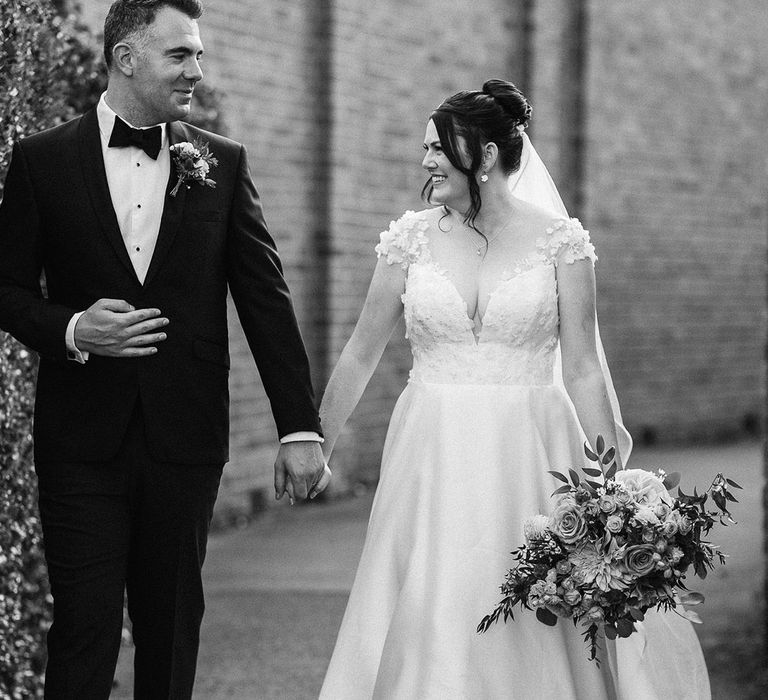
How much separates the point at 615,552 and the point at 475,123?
140 centimetres

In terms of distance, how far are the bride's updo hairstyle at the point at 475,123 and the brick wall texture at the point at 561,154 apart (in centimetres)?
385

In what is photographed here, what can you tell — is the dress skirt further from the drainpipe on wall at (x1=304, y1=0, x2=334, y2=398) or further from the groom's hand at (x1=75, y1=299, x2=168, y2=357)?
the drainpipe on wall at (x1=304, y1=0, x2=334, y2=398)

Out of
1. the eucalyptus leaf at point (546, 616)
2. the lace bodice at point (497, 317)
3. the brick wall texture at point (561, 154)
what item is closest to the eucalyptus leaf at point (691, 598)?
the eucalyptus leaf at point (546, 616)

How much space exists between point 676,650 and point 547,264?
1384 mm

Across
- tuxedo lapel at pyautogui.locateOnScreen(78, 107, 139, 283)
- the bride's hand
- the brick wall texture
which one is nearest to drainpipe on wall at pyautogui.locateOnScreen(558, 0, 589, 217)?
the brick wall texture

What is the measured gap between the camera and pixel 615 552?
3932 mm

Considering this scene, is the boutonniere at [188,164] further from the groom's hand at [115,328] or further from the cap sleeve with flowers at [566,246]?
the cap sleeve with flowers at [566,246]

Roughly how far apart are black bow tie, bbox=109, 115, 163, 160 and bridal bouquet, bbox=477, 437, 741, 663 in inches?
57.8

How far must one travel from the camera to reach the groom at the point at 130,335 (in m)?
3.89

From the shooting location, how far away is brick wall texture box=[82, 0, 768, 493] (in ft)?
32.1

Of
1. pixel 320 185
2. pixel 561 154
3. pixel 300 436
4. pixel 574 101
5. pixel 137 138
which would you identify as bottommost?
pixel 300 436

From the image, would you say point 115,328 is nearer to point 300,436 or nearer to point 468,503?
point 300,436

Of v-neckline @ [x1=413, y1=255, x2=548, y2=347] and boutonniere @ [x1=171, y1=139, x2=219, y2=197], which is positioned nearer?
boutonniere @ [x1=171, y1=139, x2=219, y2=197]

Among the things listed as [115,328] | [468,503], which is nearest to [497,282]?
[468,503]
